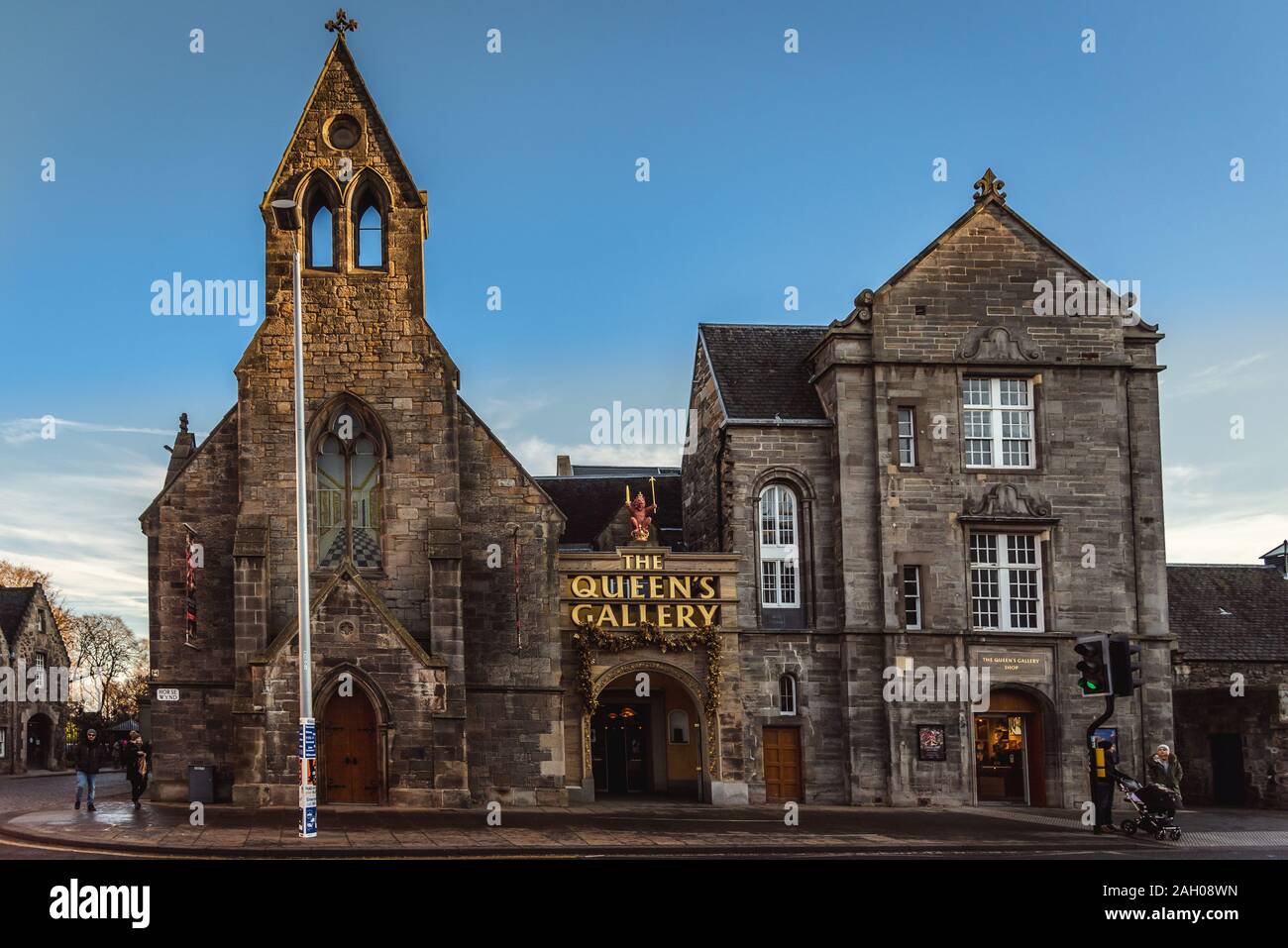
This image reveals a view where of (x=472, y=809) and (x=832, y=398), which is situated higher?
(x=832, y=398)

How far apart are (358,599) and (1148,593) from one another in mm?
20327

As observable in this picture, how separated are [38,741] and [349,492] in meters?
49.0

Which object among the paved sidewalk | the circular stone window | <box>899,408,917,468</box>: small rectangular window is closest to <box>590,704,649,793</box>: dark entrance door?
the paved sidewalk

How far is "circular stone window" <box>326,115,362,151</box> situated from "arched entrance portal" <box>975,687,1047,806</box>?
21148 millimetres

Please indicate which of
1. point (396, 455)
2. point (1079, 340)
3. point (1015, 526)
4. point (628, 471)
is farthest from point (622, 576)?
point (628, 471)

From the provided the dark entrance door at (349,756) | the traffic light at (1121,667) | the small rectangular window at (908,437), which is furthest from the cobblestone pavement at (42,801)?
the small rectangular window at (908,437)

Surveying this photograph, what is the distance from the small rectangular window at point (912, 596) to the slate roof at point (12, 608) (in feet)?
166

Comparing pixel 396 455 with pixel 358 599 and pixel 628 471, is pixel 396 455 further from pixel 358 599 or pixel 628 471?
pixel 628 471

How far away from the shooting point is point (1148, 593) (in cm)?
3722

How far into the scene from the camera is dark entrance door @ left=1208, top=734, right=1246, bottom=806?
137 feet

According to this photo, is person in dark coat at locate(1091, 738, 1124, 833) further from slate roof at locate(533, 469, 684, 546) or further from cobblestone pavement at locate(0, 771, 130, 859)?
slate roof at locate(533, 469, 684, 546)

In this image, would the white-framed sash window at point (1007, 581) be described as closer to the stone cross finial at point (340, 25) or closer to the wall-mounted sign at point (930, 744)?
the wall-mounted sign at point (930, 744)

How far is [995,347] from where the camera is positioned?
37344 mm

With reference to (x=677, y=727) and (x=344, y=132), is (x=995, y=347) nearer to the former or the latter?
(x=677, y=727)
